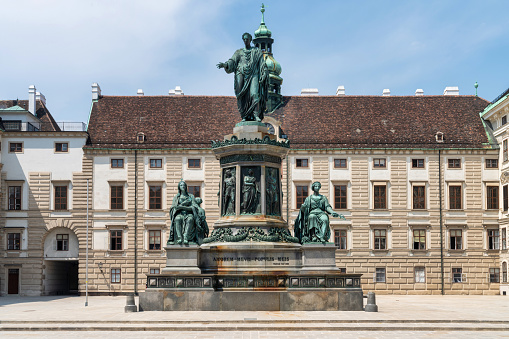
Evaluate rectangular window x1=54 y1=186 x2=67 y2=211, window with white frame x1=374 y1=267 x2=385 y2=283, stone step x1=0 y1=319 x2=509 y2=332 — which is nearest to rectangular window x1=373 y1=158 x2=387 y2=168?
window with white frame x1=374 y1=267 x2=385 y2=283


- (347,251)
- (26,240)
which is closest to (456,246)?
(347,251)

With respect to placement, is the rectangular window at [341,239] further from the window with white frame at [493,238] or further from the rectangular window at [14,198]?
the rectangular window at [14,198]

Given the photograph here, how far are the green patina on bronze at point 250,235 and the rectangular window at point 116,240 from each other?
3306 cm

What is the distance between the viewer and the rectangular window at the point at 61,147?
58656mm

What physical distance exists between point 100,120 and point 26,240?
11.0m

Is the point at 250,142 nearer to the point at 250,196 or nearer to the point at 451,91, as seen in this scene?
the point at 250,196

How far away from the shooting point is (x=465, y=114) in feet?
201

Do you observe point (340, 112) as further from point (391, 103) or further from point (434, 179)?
point (434, 179)

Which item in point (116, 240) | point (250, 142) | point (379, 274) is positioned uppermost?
point (250, 142)

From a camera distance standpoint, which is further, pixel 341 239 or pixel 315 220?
pixel 341 239

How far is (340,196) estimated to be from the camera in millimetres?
58812

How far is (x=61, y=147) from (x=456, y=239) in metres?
31.5

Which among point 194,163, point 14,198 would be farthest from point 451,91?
point 14,198

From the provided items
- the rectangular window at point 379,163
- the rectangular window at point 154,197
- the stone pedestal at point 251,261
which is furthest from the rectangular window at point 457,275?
the stone pedestal at point 251,261
